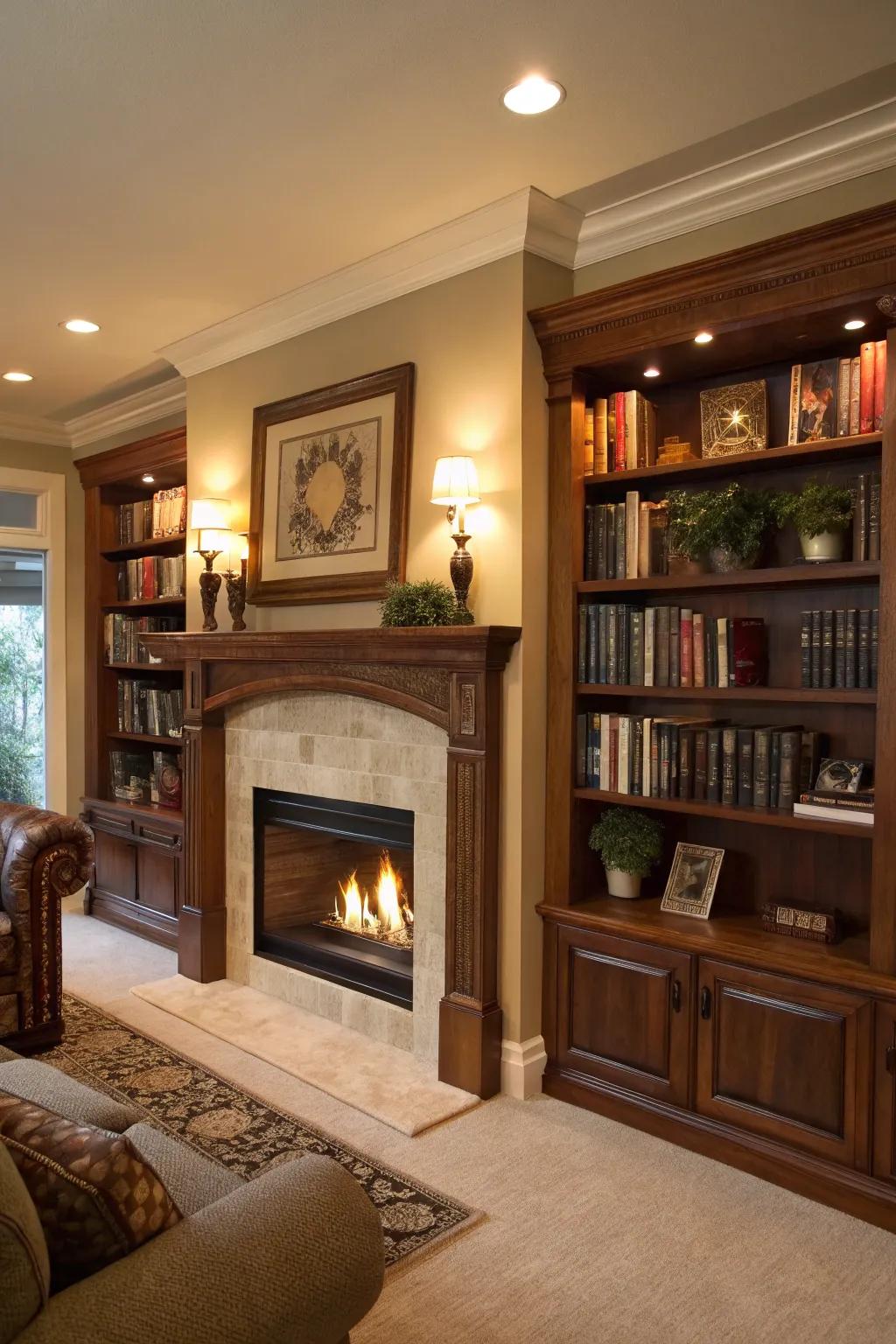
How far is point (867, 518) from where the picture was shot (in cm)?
262

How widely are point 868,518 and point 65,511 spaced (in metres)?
4.87

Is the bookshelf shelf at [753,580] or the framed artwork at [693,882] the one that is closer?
the bookshelf shelf at [753,580]

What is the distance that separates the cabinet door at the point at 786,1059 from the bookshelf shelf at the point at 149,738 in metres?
3.15

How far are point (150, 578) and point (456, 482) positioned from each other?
285cm

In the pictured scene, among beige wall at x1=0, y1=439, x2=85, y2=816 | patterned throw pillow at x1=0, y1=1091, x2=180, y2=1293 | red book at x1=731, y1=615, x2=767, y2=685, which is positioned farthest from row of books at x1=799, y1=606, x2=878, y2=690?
beige wall at x1=0, y1=439, x2=85, y2=816

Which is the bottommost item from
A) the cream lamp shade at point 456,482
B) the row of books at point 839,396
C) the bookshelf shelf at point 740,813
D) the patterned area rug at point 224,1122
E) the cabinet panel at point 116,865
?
the patterned area rug at point 224,1122

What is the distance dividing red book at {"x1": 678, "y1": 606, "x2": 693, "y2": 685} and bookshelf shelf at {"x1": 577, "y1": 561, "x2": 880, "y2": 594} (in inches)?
3.9

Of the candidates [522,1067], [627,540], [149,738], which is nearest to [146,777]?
[149,738]

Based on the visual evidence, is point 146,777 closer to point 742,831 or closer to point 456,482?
point 456,482

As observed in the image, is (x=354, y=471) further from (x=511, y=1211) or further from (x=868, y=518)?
(x=511, y=1211)

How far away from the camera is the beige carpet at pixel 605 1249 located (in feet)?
6.91

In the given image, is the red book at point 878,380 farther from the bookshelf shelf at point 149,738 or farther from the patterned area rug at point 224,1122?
A: the bookshelf shelf at point 149,738

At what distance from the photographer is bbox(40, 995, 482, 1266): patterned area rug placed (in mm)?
2477

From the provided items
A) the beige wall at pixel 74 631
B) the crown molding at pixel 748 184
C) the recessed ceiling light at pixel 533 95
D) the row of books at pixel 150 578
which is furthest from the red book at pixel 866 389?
the beige wall at pixel 74 631
